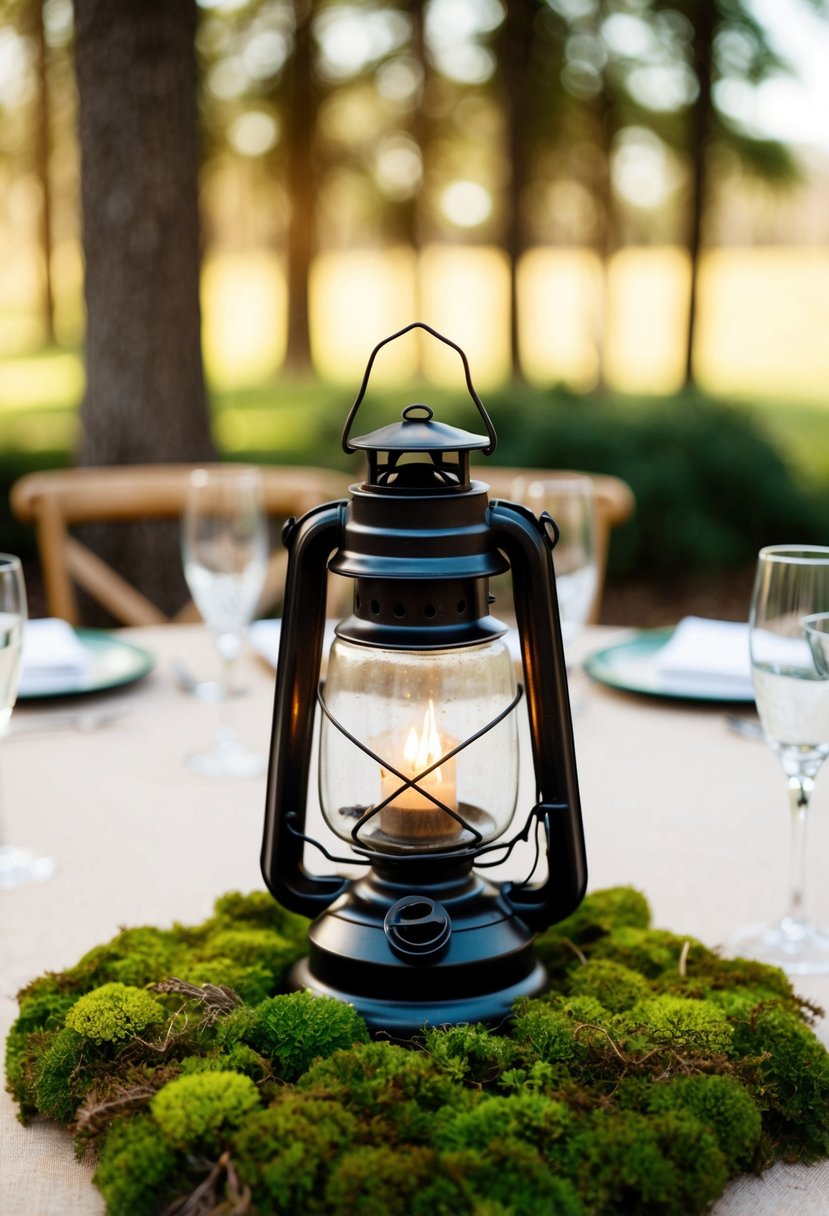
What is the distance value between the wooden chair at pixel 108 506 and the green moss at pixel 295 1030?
7.39 feet

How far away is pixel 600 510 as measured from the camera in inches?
135

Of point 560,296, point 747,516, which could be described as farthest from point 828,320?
point 747,516

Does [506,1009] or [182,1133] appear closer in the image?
[182,1133]

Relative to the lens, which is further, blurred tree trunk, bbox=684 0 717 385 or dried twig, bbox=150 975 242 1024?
blurred tree trunk, bbox=684 0 717 385

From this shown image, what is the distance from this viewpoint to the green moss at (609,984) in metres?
1.04

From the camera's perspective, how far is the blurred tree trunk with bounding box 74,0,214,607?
4809mm

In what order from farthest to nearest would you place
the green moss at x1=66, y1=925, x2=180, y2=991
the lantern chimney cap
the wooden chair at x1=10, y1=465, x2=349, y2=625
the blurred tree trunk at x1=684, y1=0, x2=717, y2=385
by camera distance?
the blurred tree trunk at x1=684, y1=0, x2=717, y2=385
the wooden chair at x1=10, y1=465, x2=349, y2=625
the green moss at x1=66, y1=925, x2=180, y2=991
the lantern chimney cap

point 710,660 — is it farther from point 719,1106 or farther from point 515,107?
point 515,107

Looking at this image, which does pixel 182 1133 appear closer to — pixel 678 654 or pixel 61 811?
pixel 61 811

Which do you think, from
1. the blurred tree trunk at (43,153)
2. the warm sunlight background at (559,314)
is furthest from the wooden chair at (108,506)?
the warm sunlight background at (559,314)

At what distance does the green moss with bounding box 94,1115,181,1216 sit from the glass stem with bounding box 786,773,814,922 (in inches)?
28.7

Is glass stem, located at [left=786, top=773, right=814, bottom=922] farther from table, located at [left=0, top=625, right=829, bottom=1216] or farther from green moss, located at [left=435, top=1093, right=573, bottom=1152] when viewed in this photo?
green moss, located at [left=435, top=1093, right=573, bottom=1152]

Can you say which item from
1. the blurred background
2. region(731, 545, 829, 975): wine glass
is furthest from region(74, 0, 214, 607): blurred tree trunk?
region(731, 545, 829, 975): wine glass

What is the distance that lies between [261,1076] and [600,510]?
263 cm
